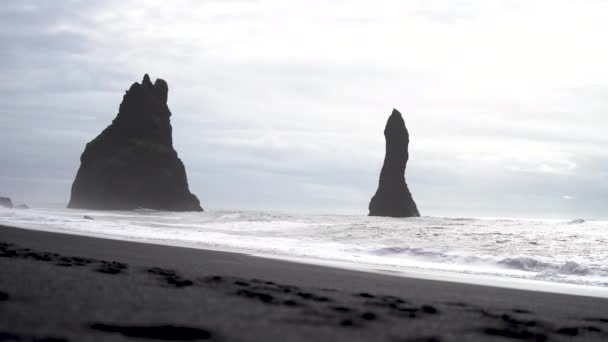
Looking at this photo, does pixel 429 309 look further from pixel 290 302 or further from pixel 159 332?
pixel 159 332

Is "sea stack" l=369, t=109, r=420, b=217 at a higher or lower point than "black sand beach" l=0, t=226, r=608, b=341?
higher

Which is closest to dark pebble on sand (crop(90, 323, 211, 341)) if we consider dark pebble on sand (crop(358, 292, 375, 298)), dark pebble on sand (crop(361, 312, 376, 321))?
dark pebble on sand (crop(361, 312, 376, 321))

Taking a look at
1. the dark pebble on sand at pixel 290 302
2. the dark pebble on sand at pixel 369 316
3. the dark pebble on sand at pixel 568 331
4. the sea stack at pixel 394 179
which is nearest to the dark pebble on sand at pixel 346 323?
the dark pebble on sand at pixel 369 316

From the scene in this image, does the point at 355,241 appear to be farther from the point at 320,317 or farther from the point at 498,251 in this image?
the point at 320,317

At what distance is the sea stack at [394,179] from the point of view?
3378 inches

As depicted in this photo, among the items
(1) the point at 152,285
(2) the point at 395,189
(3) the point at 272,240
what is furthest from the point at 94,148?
(1) the point at 152,285

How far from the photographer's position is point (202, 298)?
494 centimetres

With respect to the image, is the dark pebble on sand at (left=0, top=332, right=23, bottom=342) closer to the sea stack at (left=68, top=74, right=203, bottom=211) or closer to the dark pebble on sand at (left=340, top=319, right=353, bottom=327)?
the dark pebble on sand at (left=340, top=319, right=353, bottom=327)

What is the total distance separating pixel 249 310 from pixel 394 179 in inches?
3336

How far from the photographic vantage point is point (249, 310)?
14.5ft

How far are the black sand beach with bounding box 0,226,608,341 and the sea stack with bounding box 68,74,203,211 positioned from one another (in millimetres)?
78522

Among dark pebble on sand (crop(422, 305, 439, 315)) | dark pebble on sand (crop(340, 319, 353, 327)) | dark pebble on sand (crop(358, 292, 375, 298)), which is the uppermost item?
dark pebble on sand (crop(340, 319, 353, 327))

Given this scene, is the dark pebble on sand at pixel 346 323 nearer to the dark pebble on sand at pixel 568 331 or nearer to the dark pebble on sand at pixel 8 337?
the dark pebble on sand at pixel 568 331

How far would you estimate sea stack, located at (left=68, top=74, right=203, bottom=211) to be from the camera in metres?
83.3
